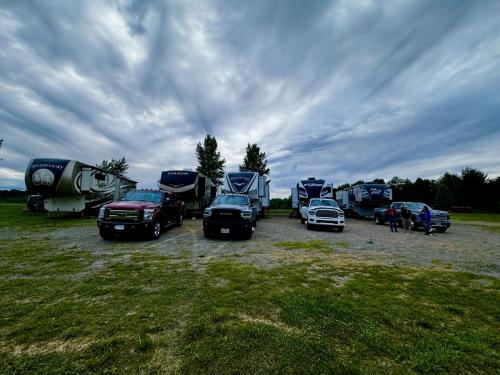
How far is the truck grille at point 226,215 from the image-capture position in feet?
30.6

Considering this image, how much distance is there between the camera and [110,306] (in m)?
3.15

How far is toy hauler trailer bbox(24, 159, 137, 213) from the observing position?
1390 cm

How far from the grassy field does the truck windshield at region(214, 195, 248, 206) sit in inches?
220

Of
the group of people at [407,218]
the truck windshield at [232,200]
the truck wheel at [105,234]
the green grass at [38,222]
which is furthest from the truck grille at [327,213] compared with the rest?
the green grass at [38,222]

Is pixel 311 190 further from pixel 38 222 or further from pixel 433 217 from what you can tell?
pixel 38 222

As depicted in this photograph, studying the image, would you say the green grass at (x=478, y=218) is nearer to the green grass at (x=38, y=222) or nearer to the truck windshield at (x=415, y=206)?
the truck windshield at (x=415, y=206)

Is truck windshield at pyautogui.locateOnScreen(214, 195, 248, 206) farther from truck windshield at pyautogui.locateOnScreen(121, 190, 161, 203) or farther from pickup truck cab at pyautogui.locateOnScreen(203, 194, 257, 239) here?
truck windshield at pyautogui.locateOnScreen(121, 190, 161, 203)

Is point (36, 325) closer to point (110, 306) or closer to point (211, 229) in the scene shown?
point (110, 306)

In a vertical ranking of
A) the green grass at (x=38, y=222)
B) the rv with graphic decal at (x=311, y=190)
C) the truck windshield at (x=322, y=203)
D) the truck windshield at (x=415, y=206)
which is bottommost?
the green grass at (x=38, y=222)

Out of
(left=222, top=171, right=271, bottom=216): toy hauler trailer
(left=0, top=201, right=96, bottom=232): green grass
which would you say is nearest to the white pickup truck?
(left=222, top=171, right=271, bottom=216): toy hauler trailer

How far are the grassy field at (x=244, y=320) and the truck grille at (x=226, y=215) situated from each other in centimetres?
432

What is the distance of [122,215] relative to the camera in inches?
329

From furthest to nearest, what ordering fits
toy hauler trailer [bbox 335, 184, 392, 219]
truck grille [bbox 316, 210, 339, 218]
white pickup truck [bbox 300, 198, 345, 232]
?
toy hauler trailer [bbox 335, 184, 392, 219]
truck grille [bbox 316, 210, 339, 218]
white pickup truck [bbox 300, 198, 345, 232]

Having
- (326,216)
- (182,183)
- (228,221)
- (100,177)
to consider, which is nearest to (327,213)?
(326,216)
